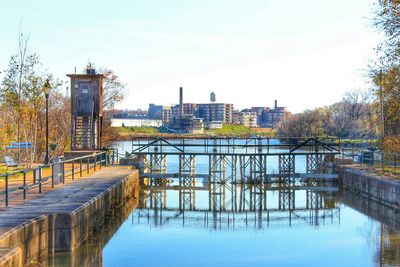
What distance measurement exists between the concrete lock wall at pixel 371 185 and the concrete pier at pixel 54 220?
11280 millimetres

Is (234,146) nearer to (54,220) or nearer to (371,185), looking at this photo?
(371,185)

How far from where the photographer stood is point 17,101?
3144 centimetres

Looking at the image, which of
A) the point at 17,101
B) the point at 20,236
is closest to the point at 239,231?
the point at 20,236

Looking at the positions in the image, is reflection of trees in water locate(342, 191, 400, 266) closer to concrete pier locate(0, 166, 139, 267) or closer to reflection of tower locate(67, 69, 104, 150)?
concrete pier locate(0, 166, 139, 267)

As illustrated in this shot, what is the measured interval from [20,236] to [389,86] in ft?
70.0

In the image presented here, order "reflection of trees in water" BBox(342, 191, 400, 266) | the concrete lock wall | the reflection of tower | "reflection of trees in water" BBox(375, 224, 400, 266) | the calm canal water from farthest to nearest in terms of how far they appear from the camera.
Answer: the reflection of tower, the concrete lock wall, "reflection of trees in water" BBox(342, 191, 400, 266), the calm canal water, "reflection of trees in water" BBox(375, 224, 400, 266)

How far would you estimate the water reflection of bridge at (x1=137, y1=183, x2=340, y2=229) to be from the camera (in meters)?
23.0

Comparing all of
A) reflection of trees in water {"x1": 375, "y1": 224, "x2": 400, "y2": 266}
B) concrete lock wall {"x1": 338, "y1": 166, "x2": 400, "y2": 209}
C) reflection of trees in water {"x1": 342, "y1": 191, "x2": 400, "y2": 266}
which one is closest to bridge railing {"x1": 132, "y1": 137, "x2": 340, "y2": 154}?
concrete lock wall {"x1": 338, "y1": 166, "x2": 400, "y2": 209}

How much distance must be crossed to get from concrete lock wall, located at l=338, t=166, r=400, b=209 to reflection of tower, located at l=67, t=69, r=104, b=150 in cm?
1380

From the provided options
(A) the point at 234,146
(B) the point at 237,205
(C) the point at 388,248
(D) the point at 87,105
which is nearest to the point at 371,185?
(B) the point at 237,205

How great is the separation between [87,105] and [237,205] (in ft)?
36.3

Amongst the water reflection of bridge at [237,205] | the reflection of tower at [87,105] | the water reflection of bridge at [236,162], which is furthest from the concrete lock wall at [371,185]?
the reflection of tower at [87,105]

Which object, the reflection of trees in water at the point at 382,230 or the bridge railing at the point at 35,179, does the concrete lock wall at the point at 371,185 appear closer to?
the reflection of trees in water at the point at 382,230

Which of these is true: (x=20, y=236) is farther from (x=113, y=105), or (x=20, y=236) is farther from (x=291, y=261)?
(x=113, y=105)
